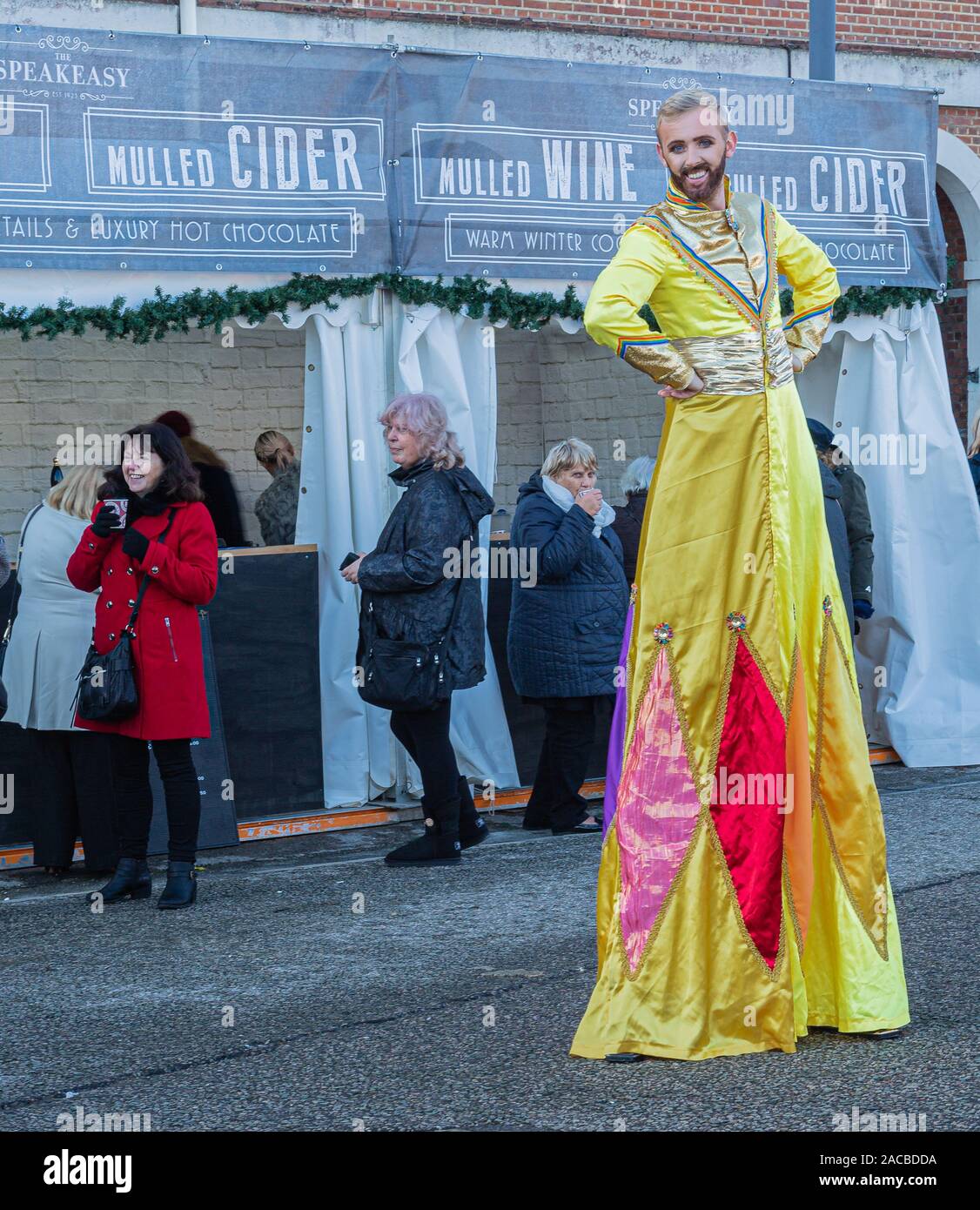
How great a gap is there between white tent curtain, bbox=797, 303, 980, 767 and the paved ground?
1.93 meters

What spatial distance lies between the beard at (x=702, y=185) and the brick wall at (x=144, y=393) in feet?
21.3

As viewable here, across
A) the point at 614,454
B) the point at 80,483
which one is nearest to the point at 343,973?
the point at 80,483

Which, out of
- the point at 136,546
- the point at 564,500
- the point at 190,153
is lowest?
the point at 136,546

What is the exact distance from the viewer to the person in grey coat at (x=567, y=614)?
7.77m

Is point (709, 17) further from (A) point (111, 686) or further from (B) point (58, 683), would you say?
(A) point (111, 686)

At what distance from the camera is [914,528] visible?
9523 mm

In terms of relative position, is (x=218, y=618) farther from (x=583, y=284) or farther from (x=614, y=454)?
(x=614, y=454)

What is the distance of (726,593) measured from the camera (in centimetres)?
444

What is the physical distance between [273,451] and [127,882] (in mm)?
3748

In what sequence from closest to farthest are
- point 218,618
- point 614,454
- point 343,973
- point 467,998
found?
point 467,998
point 343,973
point 218,618
point 614,454

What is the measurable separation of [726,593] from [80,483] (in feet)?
11.4

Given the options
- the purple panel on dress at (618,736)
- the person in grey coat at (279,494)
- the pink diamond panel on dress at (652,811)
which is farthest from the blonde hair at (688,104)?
the person in grey coat at (279,494)

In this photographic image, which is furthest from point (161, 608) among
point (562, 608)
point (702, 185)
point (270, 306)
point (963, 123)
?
point (963, 123)

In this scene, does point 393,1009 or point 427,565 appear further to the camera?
point 427,565
